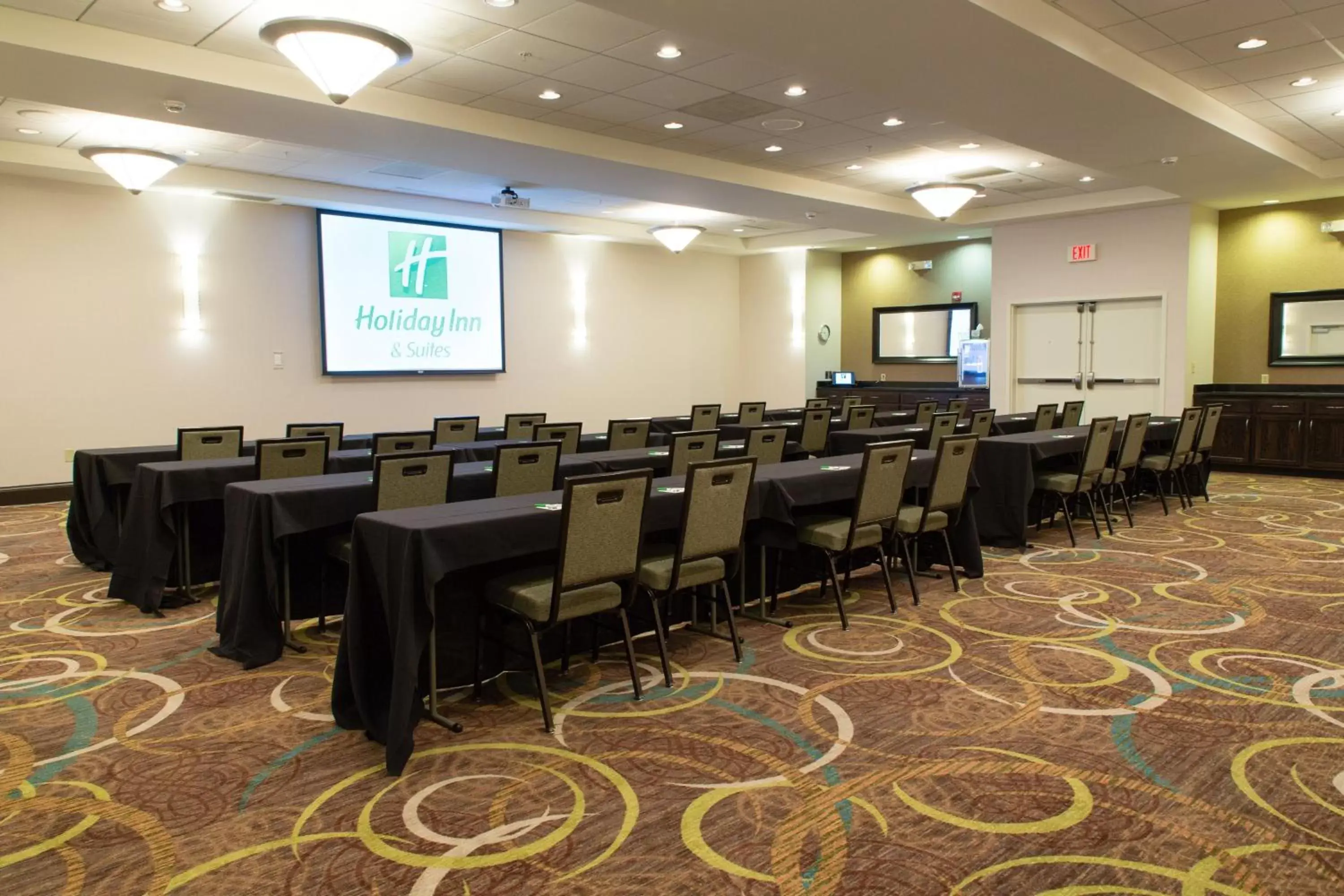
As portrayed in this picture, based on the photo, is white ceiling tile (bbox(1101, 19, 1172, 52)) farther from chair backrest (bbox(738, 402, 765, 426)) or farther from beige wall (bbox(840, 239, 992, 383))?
beige wall (bbox(840, 239, 992, 383))

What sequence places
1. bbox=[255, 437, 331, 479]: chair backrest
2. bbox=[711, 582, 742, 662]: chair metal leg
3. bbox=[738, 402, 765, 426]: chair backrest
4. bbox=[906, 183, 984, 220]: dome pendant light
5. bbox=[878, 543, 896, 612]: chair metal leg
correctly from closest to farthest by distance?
bbox=[711, 582, 742, 662]: chair metal leg < bbox=[878, 543, 896, 612]: chair metal leg < bbox=[255, 437, 331, 479]: chair backrest < bbox=[906, 183, 984, 220]: dome pendant light < bbox=[738, 402, 765, 426]: chair backrest

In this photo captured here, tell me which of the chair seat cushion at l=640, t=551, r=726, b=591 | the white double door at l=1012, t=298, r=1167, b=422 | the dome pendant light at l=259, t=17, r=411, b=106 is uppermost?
the dome pendant light at l=259, t=17, r=411, b=106

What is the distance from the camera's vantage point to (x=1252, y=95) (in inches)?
305

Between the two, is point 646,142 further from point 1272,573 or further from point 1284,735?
point 1284,735

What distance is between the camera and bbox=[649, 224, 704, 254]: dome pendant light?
12.7m

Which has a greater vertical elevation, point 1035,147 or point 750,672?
point 1035,147

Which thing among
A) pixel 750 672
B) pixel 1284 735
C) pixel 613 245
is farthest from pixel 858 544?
pixel 613 245

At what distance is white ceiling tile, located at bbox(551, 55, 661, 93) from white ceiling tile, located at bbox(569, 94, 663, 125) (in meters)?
0.29

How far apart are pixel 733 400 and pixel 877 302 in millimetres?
2999

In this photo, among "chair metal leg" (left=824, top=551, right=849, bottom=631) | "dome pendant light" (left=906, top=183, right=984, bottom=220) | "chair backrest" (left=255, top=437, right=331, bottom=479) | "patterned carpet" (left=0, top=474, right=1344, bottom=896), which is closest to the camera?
"patterned carpet" (left=0, top=474, right=1344, bottom=896)

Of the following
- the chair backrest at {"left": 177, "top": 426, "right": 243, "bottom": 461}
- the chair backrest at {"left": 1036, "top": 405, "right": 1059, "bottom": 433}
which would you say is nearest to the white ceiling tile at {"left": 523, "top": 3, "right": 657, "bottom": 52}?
the chair backrest at {"left": 177, "top": 426, "right": 243, "bottom": 461}

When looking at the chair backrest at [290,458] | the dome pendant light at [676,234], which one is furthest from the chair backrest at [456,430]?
the dome pendant light at [676,234]

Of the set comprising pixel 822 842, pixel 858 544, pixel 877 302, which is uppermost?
pixel 877 302

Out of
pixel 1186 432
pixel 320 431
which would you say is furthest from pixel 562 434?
pixel 1186 432
